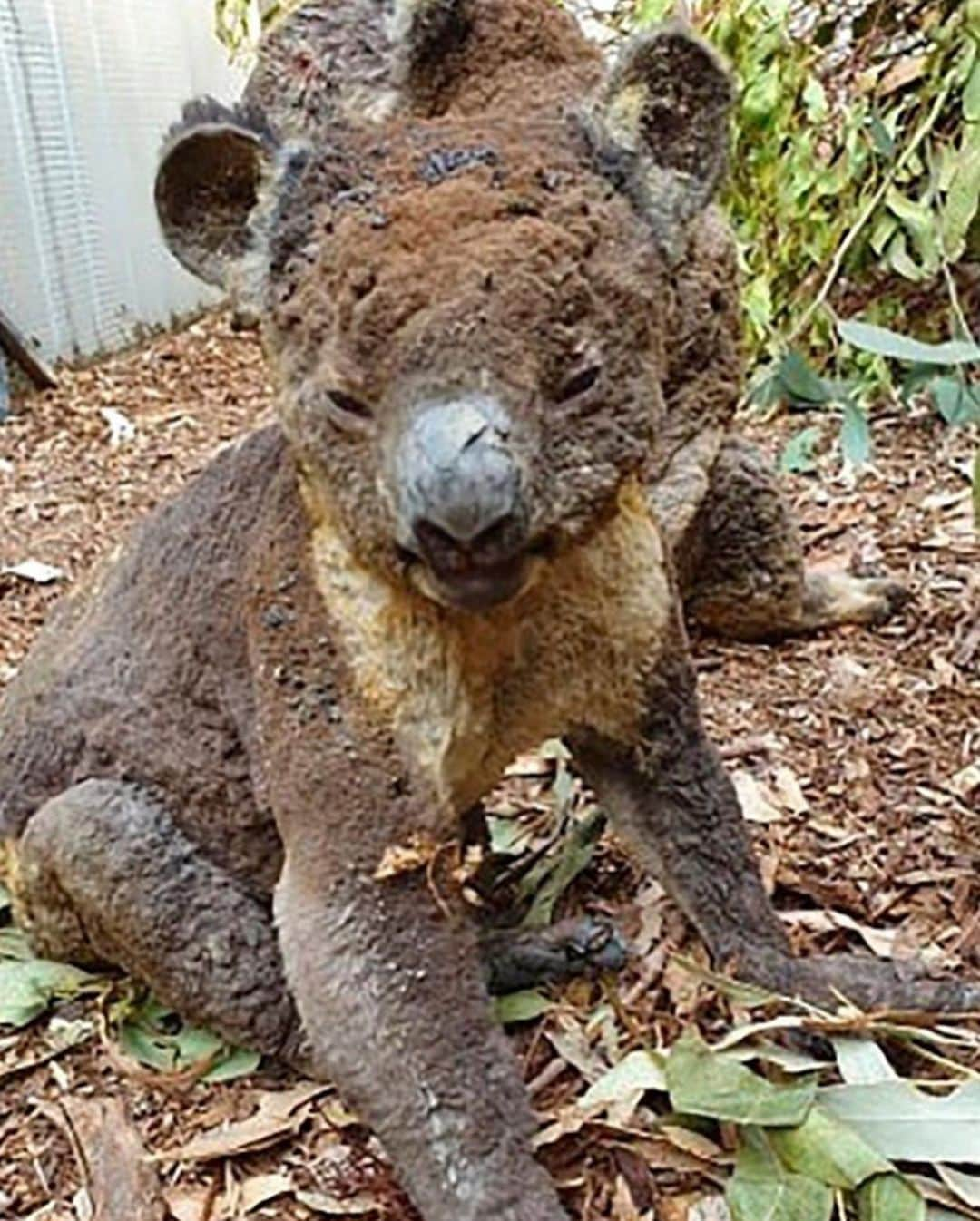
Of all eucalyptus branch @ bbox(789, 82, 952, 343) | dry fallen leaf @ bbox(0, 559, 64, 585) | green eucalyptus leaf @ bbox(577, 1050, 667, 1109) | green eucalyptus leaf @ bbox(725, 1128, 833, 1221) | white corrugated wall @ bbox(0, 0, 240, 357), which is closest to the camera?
green eucalyptus leaf @ bbox(725, 1128, 833, 1221)

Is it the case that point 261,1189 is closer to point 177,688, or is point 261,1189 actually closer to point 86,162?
point 177,688

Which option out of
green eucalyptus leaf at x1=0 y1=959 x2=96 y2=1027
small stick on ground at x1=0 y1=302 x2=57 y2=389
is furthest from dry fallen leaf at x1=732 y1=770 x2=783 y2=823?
small stick on ground at x1=0 y1=302 x2=57 y2=389

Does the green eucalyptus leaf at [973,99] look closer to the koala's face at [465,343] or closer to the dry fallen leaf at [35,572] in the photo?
the koala's face at [465,343]

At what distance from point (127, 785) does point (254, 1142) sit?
0.31 meters

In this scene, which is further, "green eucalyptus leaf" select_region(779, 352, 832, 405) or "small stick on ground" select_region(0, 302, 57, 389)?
"small stick on ground" select_region(0, 302, 57, 389)

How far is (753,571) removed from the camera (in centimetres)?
235

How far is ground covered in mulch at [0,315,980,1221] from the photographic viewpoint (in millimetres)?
1460

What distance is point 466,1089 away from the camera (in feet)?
4.29

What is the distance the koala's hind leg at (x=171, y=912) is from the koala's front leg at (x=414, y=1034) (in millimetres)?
170

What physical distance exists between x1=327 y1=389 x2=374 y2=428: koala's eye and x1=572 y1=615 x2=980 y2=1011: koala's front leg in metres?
0.43

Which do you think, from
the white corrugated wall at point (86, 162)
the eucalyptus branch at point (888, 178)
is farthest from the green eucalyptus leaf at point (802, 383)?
the white corrugated wall at point (86, 162)

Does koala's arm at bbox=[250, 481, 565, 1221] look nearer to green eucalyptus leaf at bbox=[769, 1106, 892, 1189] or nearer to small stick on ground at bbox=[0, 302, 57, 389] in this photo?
green eucalyptus leaf at bbox=[769, 1106, 892, 1189]

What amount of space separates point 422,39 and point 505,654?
580 mm

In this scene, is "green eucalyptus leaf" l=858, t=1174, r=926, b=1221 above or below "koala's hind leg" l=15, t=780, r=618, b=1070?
below
